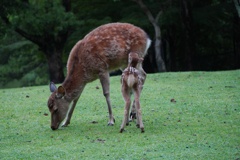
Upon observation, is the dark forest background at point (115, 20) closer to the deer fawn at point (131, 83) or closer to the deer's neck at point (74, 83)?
the deer's neck at point (74, 83)

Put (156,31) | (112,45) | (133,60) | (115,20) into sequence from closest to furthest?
1. (133,60)
2. (112,45)
3. (156,31)
4. (115,20)

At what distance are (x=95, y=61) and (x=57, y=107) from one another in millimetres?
1125

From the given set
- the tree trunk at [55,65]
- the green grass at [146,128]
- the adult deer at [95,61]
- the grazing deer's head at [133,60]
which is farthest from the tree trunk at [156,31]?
the grazing deer's head at [133,60]

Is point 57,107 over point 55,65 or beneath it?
over

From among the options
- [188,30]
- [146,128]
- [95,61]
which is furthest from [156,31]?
[146,128]

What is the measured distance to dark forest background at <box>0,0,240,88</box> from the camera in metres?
23.0

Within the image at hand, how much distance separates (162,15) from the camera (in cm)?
2525

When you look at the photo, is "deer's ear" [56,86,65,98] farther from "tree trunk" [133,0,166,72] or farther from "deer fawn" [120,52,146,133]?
"tree trunk" [133,0,166,72]

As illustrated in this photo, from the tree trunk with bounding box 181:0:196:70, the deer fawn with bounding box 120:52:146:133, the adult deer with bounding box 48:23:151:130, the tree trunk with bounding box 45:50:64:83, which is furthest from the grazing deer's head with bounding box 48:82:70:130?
the tree trunk with bounding box 181:0:196:70

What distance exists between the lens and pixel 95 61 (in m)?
9.98

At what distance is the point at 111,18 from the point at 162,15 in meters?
3.80

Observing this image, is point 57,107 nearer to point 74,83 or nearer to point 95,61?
point 74,83

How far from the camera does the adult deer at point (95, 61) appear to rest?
9906 millimetres

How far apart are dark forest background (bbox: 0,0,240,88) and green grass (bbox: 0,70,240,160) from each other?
612 cm
